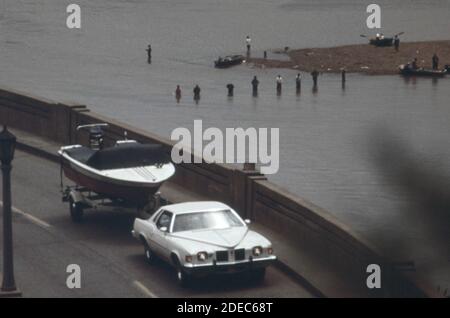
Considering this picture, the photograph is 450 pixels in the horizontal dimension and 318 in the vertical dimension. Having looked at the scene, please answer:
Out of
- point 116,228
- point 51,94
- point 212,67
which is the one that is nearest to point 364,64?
point 212,67

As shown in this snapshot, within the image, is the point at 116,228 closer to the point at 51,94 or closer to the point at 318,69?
the point at 51,94

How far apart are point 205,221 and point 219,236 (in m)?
0.76

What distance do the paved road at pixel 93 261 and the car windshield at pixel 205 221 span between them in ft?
3.36

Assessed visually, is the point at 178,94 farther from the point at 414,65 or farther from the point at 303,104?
the point at 414,65

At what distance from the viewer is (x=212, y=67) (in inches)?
5635

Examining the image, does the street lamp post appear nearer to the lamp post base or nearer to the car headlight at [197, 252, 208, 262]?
the lamp post base

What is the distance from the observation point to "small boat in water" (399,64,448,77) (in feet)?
411

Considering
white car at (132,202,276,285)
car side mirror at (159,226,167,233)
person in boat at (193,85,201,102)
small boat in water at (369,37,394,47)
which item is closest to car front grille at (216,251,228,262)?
white car at (132,202,276,285)

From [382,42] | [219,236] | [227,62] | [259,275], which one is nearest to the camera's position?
[219,236]

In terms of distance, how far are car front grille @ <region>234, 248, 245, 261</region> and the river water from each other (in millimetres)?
3454

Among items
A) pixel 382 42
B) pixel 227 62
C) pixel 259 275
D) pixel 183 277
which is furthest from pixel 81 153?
pixel 382 42

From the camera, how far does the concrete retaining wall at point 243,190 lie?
20091 mm

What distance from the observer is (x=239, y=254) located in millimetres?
19906

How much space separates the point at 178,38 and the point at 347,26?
119 feet
